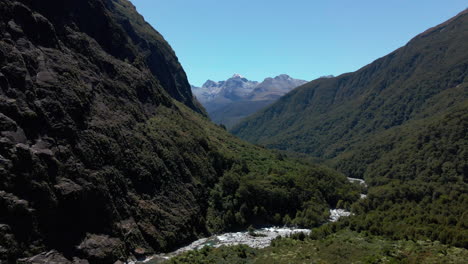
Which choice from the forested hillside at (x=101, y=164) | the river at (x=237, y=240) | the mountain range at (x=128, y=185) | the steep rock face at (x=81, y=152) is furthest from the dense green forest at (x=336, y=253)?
the steep rock face at (x=81, y=152)

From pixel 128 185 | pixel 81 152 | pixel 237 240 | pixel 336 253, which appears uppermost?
pixel 81 152

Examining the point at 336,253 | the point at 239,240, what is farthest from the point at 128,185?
the point at 336,253

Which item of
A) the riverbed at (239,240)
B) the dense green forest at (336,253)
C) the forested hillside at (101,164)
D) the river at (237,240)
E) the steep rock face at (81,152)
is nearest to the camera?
the steep rock face at (81,152)

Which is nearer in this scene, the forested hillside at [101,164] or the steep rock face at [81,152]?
the steep rock face at [81,152]

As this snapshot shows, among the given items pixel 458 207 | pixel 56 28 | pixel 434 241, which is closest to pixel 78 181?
pixel 56 28

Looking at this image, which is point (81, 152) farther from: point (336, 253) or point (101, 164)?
point (336, 253)

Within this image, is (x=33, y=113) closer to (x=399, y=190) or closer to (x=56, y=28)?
(x=56, y=28)

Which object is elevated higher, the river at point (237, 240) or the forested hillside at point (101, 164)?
the forested hillside at point (101, 164)

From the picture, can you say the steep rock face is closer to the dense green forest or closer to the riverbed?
the riverbed

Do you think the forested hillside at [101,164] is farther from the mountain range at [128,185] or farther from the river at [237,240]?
the river at [237,240]
